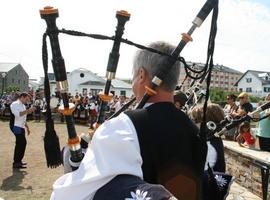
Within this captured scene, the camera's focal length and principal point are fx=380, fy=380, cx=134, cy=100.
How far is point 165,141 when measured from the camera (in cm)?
161

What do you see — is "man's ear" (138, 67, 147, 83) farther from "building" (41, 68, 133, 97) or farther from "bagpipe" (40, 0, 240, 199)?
"building" (41, 68, 133, 97)

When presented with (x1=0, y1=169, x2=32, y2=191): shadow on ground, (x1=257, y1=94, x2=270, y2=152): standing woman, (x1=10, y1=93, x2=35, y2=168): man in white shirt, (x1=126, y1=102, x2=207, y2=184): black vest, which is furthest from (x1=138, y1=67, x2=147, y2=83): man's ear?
(x1=10, y1=93, x2=35, y2=168): man in white shirt

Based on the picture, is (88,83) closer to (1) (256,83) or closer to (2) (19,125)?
(1) (256,83)

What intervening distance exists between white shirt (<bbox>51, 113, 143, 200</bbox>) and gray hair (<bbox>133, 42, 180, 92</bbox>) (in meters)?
0.33

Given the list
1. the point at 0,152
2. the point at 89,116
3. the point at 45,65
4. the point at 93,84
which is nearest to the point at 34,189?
the point at 0,152

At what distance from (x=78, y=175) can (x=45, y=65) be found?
52 cm

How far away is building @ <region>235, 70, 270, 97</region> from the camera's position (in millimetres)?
90688

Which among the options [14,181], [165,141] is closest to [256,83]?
[14,181]

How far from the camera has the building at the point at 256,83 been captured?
9069 centimetres

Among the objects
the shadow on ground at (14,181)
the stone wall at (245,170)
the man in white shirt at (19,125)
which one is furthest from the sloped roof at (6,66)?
the stone wall at (245,170)

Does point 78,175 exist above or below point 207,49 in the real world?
below

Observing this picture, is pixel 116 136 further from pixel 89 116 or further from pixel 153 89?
pixel 89 116

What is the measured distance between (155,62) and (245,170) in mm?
5574

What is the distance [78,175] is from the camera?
1.50m
